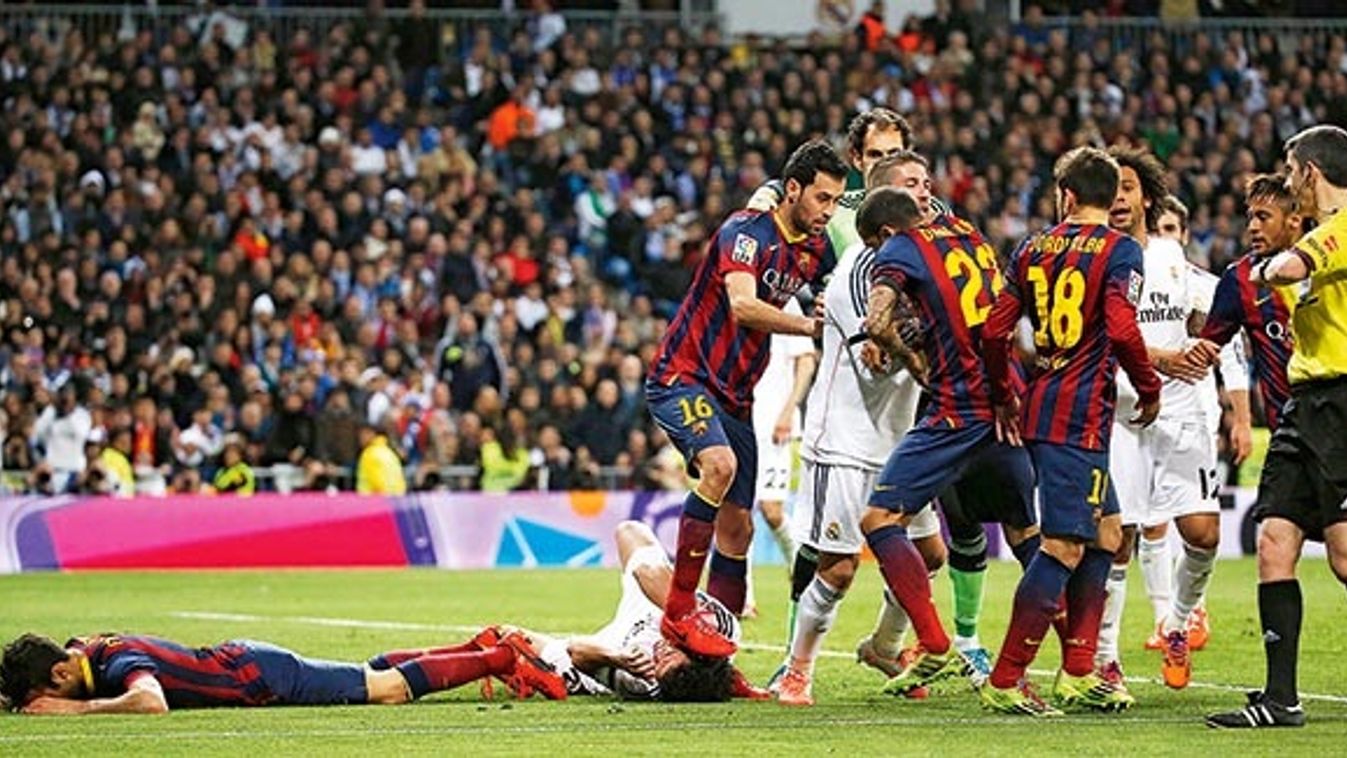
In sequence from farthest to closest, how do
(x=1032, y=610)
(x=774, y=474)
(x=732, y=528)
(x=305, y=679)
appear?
(x=774, y=474) → (x=732, y=528) → (x=305, y=679) → (x=1032, y=610)

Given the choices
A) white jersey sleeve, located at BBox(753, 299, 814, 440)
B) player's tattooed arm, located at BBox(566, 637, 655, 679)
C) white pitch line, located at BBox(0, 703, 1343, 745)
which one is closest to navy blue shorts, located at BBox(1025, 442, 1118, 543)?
white pitch line, located at BBox(0, 703, 1343, 745)

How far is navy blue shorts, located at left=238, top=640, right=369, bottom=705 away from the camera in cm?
1134

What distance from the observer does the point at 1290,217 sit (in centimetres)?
1170

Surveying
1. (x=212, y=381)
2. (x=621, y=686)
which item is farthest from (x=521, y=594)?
(x=621, y=686)

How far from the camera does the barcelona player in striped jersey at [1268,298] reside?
38.1 feet

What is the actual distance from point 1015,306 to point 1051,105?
77.8ft

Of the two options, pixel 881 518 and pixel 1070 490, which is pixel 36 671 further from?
pixel 1070 490

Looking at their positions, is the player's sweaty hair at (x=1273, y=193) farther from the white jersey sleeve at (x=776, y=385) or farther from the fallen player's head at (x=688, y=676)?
the white jersey sleeve at (x=776, y=385)

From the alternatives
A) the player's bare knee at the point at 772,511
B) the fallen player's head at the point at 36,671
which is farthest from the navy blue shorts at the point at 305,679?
the player's bare knee at the point at 772,511

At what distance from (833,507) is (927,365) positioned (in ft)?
2.78

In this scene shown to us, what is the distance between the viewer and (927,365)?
11.2 metres

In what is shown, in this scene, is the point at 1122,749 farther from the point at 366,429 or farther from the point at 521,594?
the point at 366,429

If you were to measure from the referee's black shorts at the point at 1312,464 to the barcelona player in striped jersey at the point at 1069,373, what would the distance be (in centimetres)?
66

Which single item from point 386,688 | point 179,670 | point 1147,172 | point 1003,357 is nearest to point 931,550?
point 1003,357
